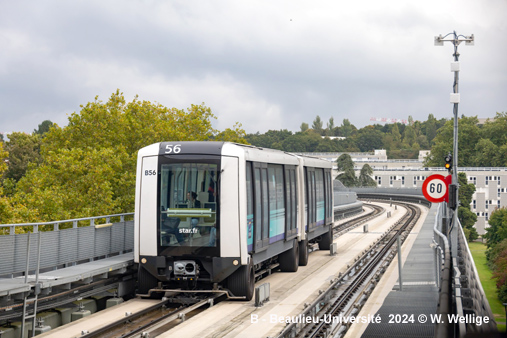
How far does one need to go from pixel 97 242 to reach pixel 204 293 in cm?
299

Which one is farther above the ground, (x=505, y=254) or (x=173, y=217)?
(x=173, y=217)

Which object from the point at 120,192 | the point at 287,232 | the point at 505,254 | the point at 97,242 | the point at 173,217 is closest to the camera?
the point at 173,217

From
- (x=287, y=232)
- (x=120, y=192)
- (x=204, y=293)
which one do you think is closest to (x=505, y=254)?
(x=120, y=192)

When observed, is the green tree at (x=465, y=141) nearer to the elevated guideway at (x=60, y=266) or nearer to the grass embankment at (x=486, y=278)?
the grass embankment at (x=486, y=278)

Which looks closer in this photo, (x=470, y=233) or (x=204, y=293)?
(x=204, y=293)

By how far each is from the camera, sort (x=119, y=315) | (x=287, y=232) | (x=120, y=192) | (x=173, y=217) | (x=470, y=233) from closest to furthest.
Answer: (x=119, y=315), (x=173, y=217), (x=287, y=232), (x=120, y=192), (x=470, y=233)

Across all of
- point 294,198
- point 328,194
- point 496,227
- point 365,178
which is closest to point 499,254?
point 496,227

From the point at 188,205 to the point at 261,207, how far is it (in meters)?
2.36

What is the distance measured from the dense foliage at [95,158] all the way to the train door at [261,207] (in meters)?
13.4

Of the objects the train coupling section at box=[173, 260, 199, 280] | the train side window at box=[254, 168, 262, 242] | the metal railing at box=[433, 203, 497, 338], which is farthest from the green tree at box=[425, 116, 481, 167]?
the train coupling section at box=[173, 260, 199, 280]

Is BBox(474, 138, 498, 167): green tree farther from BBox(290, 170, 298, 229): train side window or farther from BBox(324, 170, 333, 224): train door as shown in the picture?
BBox(290, 170, 298, 229): train side window

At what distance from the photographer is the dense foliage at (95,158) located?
3105cm

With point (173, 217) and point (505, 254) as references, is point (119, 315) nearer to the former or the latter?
point (173, 217)

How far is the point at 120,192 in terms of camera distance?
34125mm
